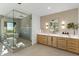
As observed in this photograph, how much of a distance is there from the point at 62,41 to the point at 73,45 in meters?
0.80

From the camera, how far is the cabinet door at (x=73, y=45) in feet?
15.9

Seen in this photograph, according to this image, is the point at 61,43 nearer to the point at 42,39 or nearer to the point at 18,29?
the point at 42,39

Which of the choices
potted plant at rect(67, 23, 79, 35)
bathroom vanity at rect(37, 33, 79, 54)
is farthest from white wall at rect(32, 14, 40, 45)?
potted plant at rect(67, 23, 79, 35)

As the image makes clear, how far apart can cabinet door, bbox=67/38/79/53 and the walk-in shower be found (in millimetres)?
2960

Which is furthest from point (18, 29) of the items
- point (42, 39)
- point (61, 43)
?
point (61, 43)

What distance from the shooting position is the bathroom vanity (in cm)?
497

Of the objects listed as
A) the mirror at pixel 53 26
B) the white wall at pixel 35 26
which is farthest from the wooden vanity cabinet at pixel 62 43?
the white wall at pixel 35 26

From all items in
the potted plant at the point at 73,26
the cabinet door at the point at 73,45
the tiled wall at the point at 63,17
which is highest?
the tiled wall at the point at 63,17

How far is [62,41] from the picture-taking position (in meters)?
5.73

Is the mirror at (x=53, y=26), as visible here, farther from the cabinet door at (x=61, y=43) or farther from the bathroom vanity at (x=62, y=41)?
the cabinet door at (x=61, y=43)

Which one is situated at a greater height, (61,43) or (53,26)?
(53,26)

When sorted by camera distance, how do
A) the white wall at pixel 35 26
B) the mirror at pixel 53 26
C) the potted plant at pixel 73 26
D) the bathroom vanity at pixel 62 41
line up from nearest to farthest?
the bathroom vanity at pixel 62 41 → the potted plant at pixel 73 26 → the mirror at pixel 53 26 → the white wall at pixel 35 26

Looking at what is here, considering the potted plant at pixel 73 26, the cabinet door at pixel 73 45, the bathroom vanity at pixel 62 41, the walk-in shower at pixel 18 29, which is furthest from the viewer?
the walk-in shower at pixel 18 29

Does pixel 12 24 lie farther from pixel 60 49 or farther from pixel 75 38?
pixel 75 38
